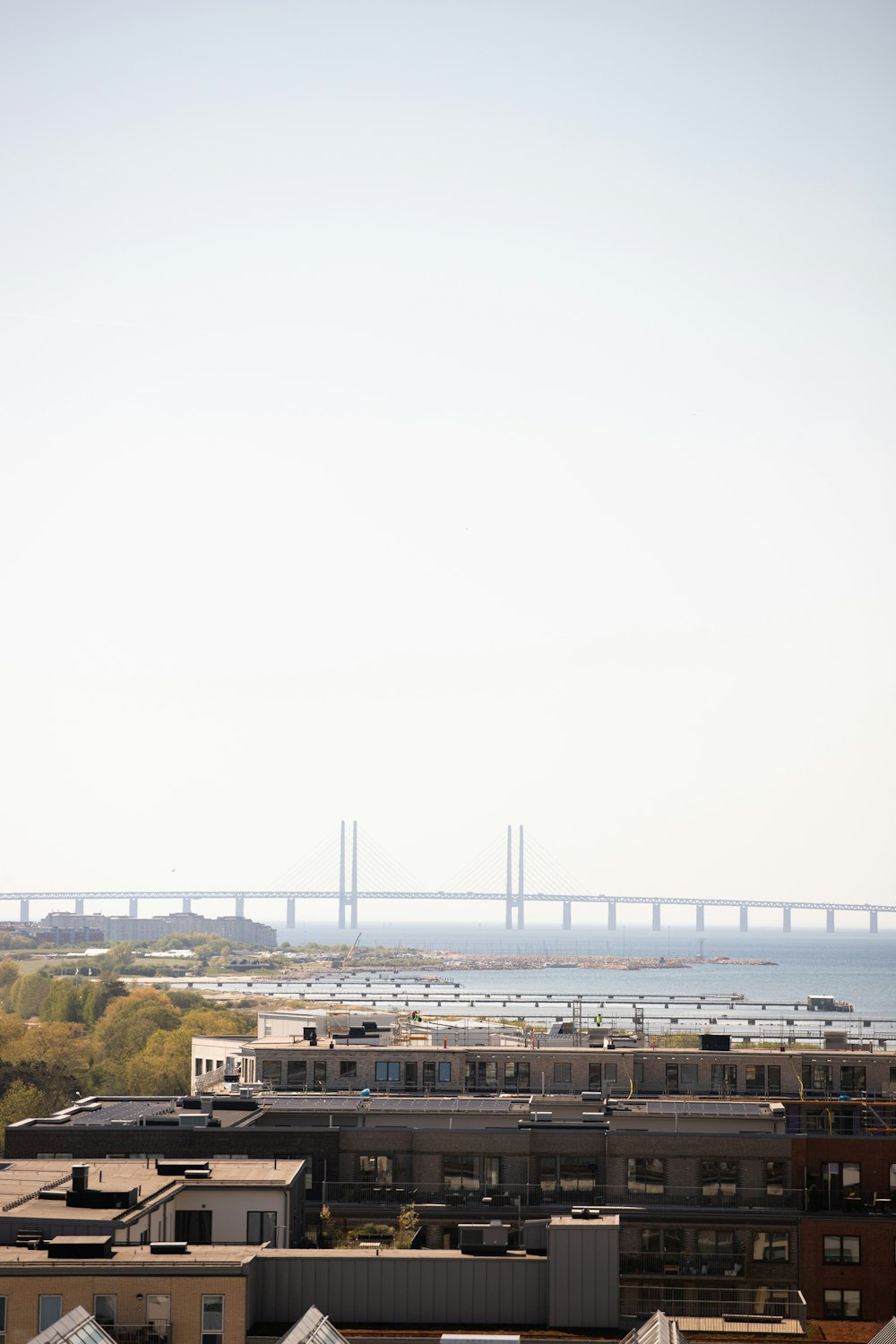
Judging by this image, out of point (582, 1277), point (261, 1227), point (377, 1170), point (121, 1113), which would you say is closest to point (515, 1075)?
point (377, 1170)

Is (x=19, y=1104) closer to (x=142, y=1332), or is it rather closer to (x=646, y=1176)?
(x=646, y=1176)

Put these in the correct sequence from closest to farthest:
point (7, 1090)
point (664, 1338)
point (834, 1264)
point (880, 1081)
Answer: point (664, 1338) < point (834, 1264) < point (880, 1081) < point (7, 1090)

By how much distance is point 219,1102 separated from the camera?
119 feet

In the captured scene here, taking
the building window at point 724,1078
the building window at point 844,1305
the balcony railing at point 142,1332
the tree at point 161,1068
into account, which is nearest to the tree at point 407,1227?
the building window at point 844,1305

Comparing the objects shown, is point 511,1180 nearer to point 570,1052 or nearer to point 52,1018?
point 570,1052

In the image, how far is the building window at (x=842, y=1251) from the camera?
31469mm

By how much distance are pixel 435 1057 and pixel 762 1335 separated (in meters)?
25.1

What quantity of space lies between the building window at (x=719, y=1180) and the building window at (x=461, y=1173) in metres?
4.55

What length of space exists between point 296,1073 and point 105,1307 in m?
26.9

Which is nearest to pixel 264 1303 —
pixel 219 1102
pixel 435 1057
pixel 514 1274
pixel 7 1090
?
pixel 514 1274

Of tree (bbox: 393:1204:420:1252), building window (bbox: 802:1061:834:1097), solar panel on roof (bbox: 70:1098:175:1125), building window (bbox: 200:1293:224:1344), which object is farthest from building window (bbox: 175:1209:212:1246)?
building window (bbox: 802:1061:834:1097)

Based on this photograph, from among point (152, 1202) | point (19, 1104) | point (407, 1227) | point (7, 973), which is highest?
point (152, 1202)

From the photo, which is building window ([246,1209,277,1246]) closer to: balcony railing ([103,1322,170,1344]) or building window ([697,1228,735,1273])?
balcony railing ([103,1322,170,1344])

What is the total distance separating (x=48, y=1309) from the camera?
753 inches
